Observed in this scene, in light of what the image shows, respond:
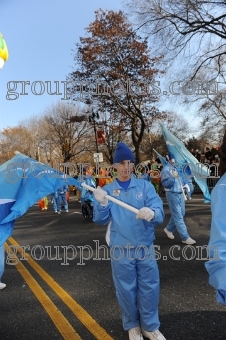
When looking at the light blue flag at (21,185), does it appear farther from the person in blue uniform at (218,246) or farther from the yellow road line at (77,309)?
the person in blue uniform at (218,246)

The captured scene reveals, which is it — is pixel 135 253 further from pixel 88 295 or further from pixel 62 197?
pixel 62 197

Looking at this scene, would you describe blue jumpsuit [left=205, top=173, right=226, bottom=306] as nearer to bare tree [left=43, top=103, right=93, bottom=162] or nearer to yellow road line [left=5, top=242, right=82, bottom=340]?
yellow road line [left=5, top=242, right=82, bottom=340]

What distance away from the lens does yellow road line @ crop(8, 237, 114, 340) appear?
3100mm

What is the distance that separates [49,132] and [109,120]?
38.7 feet

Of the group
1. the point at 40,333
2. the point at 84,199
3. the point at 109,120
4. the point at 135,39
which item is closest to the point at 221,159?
the point at 40,333

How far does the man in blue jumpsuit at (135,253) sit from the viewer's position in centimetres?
290

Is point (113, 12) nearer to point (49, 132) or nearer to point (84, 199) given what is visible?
point (84, 199)

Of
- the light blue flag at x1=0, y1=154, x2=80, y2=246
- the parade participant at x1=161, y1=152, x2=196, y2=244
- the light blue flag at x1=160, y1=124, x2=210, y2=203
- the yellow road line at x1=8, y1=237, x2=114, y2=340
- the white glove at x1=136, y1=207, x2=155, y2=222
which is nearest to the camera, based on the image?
the white glove at x1=136, y1=207, x2=155, y2=222

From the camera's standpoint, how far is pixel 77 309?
3.65 meters

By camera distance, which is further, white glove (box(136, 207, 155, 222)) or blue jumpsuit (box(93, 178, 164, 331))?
blue jumpsuit (box(93, 178, 164, 331))

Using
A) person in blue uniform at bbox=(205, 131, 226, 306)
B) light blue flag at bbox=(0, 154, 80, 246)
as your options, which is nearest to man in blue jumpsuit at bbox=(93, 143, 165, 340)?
person in blue uniform at bbox=(205, 131, 226, 306)

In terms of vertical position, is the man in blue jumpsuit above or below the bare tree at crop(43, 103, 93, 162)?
below

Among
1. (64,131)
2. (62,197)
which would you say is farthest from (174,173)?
(64,131)

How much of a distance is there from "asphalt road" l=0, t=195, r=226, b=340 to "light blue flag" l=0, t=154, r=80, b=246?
3.18 feet
